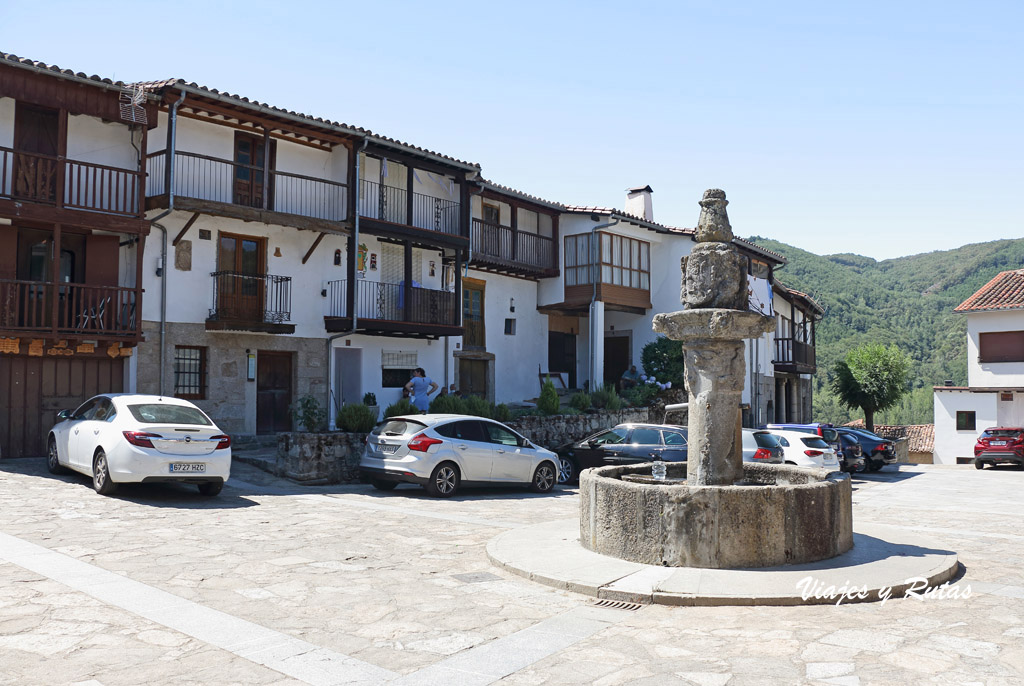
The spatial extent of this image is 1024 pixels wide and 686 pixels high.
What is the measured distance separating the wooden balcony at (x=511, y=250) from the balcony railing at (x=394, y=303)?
2460 mm

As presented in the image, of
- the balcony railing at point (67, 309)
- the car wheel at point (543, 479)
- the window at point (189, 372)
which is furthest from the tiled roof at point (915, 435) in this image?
the balcony railing at point (67, 309)

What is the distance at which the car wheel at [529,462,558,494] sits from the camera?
48.2 ft

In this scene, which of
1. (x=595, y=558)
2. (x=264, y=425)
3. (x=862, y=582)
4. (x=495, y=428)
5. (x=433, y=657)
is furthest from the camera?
(x=264, y=425)

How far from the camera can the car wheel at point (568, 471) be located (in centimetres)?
1630

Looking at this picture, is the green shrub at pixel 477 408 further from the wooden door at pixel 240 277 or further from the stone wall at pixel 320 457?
the wooden door at pixel 240 277

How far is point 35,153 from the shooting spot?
14984 millimetres

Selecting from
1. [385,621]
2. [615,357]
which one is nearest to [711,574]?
[385,621]

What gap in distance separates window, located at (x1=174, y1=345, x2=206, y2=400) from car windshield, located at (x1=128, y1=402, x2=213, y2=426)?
561cm

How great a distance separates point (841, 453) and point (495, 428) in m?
10.5

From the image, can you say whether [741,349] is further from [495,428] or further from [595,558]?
[495,428]

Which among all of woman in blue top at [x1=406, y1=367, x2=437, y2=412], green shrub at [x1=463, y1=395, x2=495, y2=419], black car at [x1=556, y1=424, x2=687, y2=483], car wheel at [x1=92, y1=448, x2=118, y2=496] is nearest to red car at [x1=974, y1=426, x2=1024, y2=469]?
black car at [x1=556, y1=424, x2=687, y2=483]

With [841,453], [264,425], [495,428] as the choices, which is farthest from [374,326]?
[841,453]

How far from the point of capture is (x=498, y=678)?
15.1ft

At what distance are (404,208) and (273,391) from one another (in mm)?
6427
